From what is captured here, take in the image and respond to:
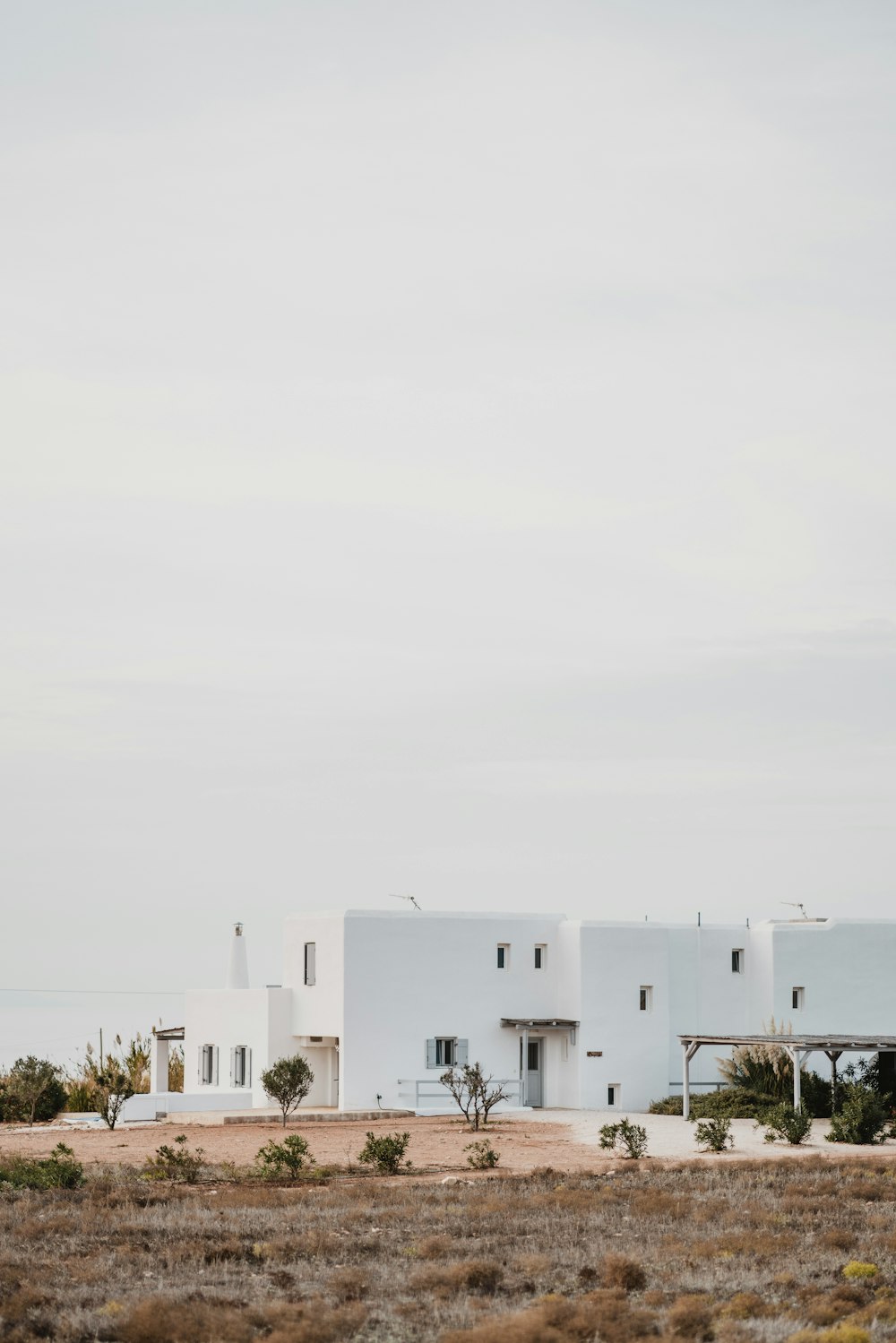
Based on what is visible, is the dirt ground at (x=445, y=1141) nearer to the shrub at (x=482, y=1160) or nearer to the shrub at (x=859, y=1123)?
the shrub at (x=482, y=1160)

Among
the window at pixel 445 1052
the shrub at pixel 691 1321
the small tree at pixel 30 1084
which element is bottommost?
the shrub at pixel 691 1321

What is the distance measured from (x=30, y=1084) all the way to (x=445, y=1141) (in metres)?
9.86

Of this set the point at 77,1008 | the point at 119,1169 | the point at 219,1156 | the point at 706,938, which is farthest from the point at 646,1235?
the point at 77,1008

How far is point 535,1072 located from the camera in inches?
1495

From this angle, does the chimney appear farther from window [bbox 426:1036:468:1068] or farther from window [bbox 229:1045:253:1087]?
window [bbox 426:1036:468:1068]

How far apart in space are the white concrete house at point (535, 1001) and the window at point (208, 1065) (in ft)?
2.77

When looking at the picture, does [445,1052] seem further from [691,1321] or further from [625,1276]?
[691,1321]

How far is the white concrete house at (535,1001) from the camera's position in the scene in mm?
36562

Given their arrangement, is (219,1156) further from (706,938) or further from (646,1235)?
(706,938)

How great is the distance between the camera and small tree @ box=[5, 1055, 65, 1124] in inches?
1336

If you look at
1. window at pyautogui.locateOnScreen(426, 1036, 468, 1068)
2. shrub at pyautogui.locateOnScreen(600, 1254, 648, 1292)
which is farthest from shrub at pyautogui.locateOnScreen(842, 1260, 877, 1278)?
window at pyautogui.locateOnScreen(426, 1036, 468, 1068)

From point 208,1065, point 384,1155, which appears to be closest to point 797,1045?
point 384,1155

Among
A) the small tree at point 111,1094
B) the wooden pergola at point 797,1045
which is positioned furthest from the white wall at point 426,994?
the wooden pergola at point 797,1045

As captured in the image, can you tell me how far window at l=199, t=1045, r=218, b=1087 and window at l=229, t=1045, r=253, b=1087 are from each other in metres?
0.88
